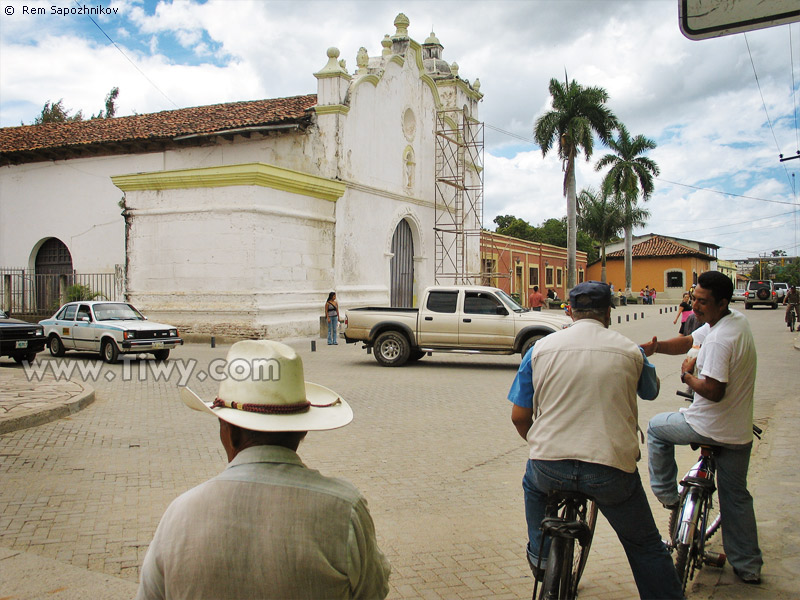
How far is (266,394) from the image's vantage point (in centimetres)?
207

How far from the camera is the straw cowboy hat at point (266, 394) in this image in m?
2.04

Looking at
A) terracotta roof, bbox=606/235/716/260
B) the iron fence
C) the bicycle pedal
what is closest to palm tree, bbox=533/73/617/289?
the iron fence

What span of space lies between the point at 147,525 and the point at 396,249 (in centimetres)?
2264

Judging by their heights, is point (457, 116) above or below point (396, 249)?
above

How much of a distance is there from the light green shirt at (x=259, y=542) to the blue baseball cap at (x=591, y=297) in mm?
1796

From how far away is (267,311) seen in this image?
64.9ft

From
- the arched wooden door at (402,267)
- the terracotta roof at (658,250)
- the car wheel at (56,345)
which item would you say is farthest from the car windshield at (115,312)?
the terracotta roof at (658,250)

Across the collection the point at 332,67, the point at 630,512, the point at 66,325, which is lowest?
the point at 630,512

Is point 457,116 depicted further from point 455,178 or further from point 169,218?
point 169,218

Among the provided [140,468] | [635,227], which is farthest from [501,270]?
[140,468]

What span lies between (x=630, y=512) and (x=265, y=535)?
74.7 inches

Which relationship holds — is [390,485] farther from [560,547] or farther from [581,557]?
[560,547]

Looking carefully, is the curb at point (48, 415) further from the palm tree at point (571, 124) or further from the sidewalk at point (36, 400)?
the palm tree at point (571, 124)

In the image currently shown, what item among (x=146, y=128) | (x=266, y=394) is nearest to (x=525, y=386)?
(x=266, y=394)
